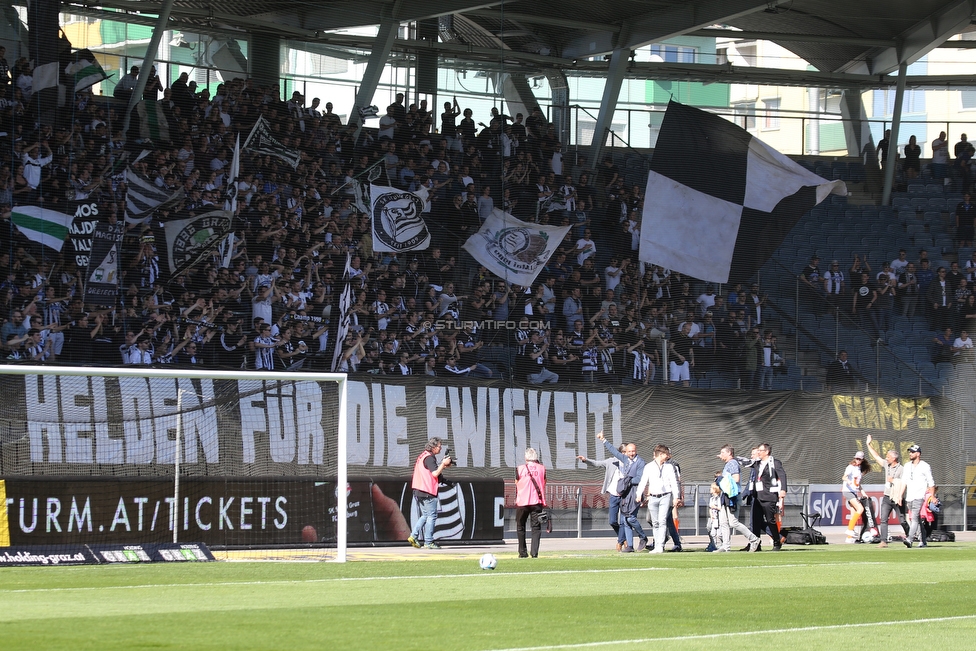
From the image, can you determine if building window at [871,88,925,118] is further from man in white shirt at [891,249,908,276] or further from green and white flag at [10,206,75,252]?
green and white flag at [10,206,75,252]

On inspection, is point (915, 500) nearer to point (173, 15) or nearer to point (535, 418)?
point (535, 418)

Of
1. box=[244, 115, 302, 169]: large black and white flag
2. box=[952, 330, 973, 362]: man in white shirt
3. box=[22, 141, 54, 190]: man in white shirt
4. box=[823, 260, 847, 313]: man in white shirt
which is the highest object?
box=[244, 115, 302, 169]: large black and white flag

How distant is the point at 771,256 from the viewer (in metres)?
31.0

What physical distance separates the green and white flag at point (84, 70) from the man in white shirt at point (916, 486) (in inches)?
622

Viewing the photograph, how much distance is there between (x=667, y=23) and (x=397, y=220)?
392 inches

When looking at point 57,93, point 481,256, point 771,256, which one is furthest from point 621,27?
point 57,93

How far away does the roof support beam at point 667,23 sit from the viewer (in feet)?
102

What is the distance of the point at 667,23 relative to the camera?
1271 inches

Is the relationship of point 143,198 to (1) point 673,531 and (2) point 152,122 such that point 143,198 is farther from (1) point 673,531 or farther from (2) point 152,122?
(1) point 673,531

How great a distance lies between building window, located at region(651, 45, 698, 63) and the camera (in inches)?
1390

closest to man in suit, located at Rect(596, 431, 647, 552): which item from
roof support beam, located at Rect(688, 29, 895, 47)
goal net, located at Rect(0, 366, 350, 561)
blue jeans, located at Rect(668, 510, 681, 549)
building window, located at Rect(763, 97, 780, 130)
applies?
blue jeans, located at Rect(668, 510, 681, 549)

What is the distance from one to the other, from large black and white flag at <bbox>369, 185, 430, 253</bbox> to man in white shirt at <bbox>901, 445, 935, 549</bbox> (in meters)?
9.95

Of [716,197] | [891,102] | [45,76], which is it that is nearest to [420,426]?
[45,76]

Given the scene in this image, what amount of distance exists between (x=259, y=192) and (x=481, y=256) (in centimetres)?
461
